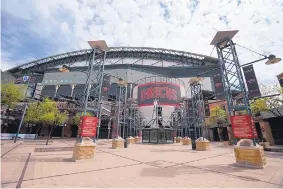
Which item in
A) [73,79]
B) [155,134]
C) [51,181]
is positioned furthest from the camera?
[73,79]

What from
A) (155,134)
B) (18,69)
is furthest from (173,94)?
(18,69)

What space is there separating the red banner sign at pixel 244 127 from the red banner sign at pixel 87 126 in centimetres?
874

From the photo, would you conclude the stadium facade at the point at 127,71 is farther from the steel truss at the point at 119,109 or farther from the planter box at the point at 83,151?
the planter box at the point at 83,151

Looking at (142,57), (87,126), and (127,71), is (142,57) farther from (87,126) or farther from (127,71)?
(87,126)

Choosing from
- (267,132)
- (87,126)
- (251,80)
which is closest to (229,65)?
(251,80)

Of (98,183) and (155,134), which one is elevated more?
(155,134)

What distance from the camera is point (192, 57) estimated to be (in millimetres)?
59156

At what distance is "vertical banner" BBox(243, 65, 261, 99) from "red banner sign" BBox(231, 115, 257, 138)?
6.19 metres

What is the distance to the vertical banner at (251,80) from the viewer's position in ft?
40.4

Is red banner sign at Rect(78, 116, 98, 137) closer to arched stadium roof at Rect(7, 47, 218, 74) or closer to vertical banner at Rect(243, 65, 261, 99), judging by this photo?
vertical banner at Rect(243, 65, 261, 99)

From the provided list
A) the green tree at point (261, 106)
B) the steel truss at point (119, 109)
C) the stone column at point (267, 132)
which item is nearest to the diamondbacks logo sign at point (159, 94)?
the steel truss at point (119, 109)

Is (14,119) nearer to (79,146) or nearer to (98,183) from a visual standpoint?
(79,146)

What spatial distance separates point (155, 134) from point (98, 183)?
76.2 feet

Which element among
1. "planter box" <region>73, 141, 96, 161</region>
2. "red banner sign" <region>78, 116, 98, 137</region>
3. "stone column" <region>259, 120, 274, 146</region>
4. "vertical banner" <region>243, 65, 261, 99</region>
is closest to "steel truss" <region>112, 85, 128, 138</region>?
"red banner sign" <region>78, 116, 98, 137</region>
